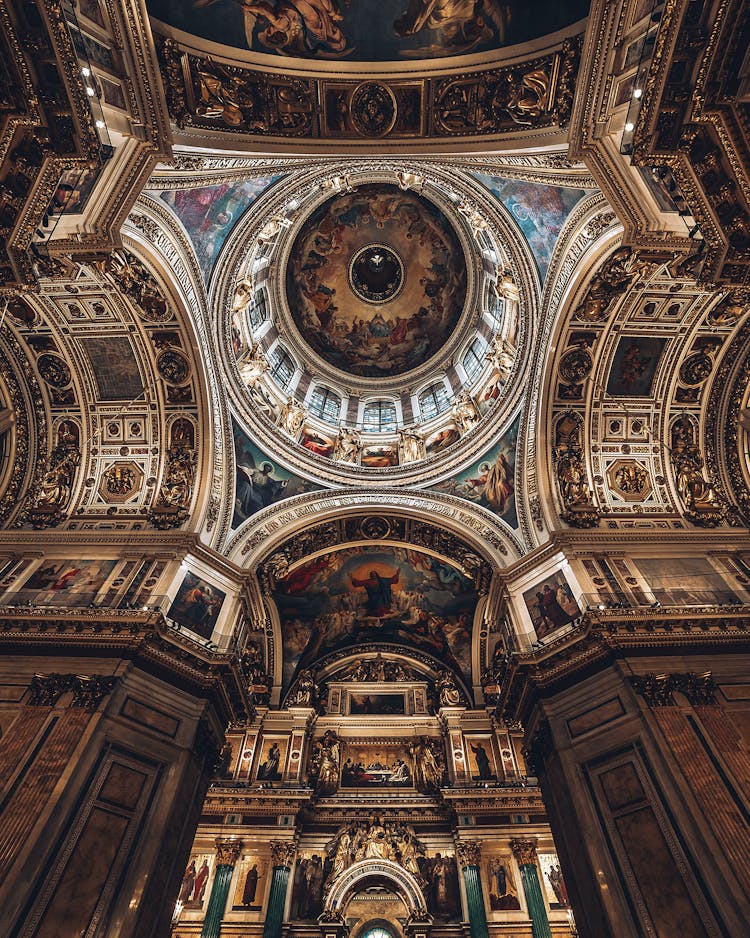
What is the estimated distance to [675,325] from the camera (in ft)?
49.2

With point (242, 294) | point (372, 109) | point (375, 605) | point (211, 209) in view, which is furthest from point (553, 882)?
point (211, 209)

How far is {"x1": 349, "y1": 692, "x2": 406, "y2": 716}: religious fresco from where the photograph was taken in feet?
65.2

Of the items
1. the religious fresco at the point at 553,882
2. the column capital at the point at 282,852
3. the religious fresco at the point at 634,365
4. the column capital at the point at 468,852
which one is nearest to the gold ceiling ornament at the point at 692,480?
the religious fresco at the point at 634,365

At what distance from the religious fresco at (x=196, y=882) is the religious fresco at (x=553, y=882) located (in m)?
8.82

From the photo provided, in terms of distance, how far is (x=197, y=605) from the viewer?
544 inches

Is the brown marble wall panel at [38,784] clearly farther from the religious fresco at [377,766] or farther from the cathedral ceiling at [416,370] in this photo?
the religious fresco at [377,766]

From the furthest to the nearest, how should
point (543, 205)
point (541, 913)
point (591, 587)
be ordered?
point (543, 205)
point (541, 913)
point (591, 587)

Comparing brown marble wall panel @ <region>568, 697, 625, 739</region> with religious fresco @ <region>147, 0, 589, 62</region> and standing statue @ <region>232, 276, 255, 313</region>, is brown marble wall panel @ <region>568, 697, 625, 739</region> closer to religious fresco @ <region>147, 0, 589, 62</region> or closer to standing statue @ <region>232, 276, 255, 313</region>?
religious fresco @ <region>147, 0, 589, 62</region>

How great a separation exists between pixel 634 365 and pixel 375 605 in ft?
38.5

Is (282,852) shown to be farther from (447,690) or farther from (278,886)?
(447,690)

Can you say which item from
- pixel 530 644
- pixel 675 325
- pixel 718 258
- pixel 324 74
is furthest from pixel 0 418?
pixel 675 325

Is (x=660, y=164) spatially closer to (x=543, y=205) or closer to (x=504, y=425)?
(x=543, y=205)

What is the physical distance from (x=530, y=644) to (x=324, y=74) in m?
12.3

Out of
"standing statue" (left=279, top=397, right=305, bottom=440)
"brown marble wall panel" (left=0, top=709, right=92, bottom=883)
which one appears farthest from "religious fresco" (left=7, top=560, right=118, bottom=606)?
"standing statue" (left=279, top=397, right=305, bottom=440)
